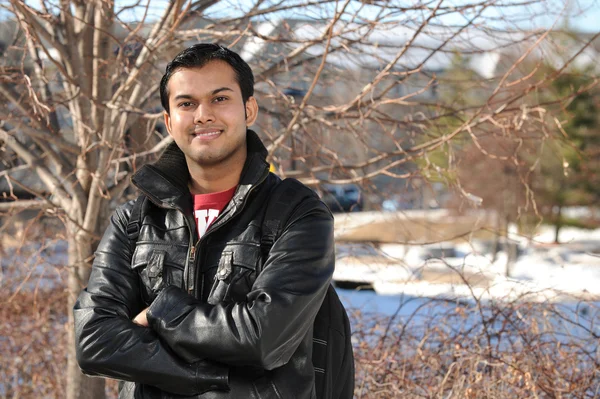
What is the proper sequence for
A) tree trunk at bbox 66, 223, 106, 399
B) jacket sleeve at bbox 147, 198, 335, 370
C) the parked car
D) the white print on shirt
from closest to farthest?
1. jacket sleeve at bbox 147, 198, 335, 370
2. the white print on shirt
3. tree trunk at bbox 66, 223, 106, 399
4. the parked car

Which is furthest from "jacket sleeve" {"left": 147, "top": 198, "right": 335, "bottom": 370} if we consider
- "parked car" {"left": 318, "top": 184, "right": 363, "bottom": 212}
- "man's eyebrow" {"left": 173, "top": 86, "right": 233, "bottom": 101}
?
"parked car" {"left": 318, "top": 184, "right": 363, "bottom": 212}

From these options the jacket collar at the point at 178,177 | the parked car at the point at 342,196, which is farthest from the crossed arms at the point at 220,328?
the parked car at the point at 342,196

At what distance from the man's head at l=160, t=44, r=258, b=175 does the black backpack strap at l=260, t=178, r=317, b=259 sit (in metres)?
0.17

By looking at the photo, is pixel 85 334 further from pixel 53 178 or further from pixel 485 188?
pixel 485 188

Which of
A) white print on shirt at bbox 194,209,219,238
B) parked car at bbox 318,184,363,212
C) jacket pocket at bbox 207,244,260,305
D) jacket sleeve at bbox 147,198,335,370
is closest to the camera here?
jacket sleeve at bbox 147,198,335,370

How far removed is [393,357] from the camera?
432 centimetres

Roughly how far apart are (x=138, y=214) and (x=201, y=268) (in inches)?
11.5

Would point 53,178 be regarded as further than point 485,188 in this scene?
No

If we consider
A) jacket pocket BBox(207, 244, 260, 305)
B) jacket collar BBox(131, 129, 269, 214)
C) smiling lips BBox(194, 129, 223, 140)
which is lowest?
jacket pocket BBox(207, 244, 260, 305)

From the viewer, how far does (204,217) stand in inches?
78.7

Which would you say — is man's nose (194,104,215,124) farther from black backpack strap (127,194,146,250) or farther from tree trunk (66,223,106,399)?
tree trunk (66,223,106,399)

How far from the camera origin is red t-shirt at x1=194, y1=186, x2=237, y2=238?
1999mm

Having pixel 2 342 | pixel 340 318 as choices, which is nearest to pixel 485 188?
pixel 2 342

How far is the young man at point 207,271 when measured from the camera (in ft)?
5.81
